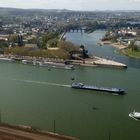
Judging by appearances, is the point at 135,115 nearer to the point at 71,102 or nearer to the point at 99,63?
the point at 71,102

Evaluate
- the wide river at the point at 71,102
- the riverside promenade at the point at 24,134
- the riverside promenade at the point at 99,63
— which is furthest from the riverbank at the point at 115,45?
the riverside promenade at the point at 24,134

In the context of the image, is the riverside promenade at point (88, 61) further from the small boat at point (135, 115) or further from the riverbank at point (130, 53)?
the small boat at point (135, 115)

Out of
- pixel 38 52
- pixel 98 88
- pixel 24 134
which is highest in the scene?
pixel 24 134

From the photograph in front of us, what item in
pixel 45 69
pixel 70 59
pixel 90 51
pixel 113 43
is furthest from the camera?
pixel 113 43

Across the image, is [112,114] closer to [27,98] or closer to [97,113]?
[97,113]

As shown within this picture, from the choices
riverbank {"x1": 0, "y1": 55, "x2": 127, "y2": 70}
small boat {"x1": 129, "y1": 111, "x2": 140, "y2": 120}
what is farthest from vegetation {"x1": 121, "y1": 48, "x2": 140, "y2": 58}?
small boat {"x1": 129, "y1": 111, "x2": 140, "y2": 120}

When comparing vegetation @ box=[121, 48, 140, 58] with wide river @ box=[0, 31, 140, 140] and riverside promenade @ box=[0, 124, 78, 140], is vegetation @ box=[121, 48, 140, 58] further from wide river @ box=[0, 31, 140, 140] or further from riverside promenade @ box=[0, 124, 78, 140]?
riverside promenade @ box=[0, 124, 78, 140]

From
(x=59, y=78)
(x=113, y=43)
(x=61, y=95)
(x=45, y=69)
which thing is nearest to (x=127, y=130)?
(x=61, y=95)

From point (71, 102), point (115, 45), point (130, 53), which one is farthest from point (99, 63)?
point (115, 45)
